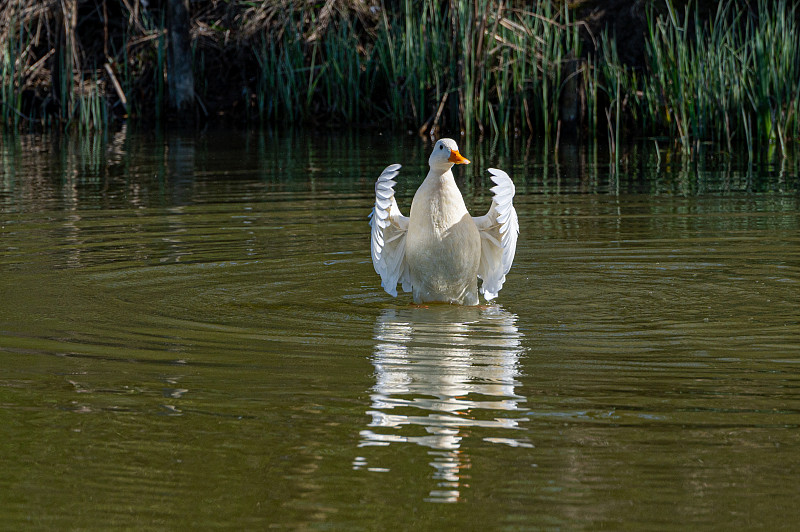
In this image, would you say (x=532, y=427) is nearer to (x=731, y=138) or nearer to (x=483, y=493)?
(x=483, y=493)

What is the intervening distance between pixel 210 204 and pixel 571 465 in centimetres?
768

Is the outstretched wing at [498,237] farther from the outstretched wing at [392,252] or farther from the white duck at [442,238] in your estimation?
the outstretched wing at [392,252]

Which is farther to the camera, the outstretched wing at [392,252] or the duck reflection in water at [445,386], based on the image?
the outstretched wing at [392,252]

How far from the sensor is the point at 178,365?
17.1ft

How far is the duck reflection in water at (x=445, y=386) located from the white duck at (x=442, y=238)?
0.39 m

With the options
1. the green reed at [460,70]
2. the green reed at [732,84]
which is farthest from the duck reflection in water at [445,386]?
the green reed at [460,70]

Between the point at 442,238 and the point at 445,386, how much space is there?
2.02 metres

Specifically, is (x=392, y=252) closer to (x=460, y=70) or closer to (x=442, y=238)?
(x=442, y=238)

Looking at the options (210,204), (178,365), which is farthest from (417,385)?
(210,204)

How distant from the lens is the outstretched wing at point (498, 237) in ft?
21.6

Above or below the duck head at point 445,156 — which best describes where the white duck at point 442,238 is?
below

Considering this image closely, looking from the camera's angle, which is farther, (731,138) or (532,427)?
(731,138)

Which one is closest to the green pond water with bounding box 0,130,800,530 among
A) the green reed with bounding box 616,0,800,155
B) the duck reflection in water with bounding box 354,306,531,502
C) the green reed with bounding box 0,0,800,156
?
the duck reflection in water with bounding box 354,306,531,502

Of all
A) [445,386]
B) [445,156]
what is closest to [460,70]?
[445,156]
